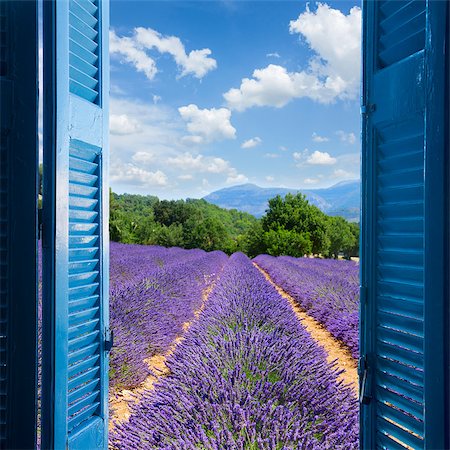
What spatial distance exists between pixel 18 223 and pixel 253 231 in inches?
1457

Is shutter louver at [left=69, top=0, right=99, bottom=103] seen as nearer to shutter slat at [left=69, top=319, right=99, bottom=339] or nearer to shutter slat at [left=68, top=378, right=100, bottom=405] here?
shutter slat at [left=69, top=319, right=99, bottom=339]

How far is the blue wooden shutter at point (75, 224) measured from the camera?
1176 millimetres

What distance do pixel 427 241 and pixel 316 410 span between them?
4.58ft

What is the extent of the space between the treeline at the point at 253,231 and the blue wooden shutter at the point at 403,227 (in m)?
29.0

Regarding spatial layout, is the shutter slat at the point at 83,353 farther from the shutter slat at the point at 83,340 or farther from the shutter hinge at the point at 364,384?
the shutter hinge at the point at 364,384

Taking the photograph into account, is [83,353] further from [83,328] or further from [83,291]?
[83,291]

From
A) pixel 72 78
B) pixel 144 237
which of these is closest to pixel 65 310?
pixel 72 78

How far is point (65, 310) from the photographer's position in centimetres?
125

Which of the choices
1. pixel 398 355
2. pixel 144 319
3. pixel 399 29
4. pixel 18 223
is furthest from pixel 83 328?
pixel 144 319

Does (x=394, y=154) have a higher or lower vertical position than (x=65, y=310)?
higher

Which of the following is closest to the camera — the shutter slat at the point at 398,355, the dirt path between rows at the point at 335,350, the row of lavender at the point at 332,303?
the shutter slat at the point at 398,355

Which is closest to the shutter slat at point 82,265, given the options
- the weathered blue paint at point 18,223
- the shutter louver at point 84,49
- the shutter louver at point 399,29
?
the weathered blue paint at point 18,223

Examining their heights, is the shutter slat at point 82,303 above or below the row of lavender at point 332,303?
above

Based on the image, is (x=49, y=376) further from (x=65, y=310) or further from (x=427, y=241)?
(x=427, y=241)
